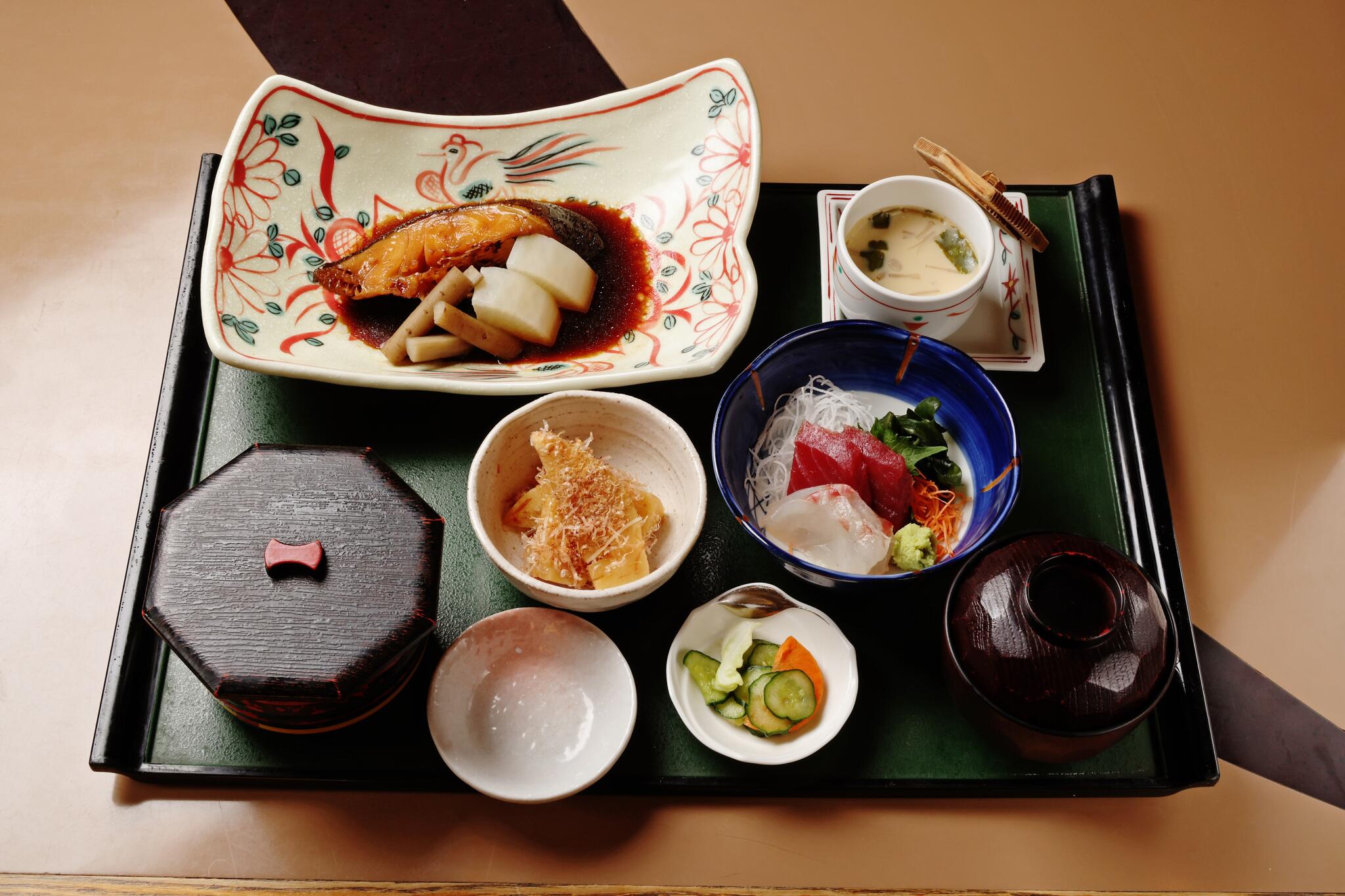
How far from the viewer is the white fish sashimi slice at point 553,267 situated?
183cm

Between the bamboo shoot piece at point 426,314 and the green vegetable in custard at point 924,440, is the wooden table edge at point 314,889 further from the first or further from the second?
the bamboo shoot piece at point 426,314

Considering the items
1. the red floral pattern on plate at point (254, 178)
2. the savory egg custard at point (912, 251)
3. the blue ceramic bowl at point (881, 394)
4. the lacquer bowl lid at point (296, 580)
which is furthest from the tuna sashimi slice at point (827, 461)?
the red floral pattern on plate at point (254, 178)

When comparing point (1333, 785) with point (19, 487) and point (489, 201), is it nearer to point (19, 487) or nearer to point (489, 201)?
point (489, 201)

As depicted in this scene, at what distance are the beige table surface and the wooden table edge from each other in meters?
0.02

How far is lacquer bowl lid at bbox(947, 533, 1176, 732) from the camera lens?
1.26m

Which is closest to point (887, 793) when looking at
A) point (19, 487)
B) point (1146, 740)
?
point (1146, 740)

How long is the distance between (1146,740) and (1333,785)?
0.39 meters

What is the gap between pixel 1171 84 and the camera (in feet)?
7.59

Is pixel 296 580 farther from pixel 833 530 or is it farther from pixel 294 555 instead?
pixel 833 530

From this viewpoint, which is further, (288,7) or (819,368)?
(288,7)

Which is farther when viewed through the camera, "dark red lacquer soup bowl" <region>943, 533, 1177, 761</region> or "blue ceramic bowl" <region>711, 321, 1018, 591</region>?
"blue ceramic bowl" <region>711, 321, 1018, 591</region>

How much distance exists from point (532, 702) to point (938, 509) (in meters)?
0.75

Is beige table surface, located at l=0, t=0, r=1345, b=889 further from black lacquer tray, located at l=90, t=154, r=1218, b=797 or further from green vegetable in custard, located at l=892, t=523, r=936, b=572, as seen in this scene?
green vegetable in custard, located at l=892, t=523, r=936, b=572

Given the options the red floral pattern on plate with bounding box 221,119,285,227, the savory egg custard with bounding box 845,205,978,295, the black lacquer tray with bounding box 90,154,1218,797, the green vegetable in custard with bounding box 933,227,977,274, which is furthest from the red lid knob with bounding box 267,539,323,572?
the green vegetable in custard with bounding box 933,227,977,274
